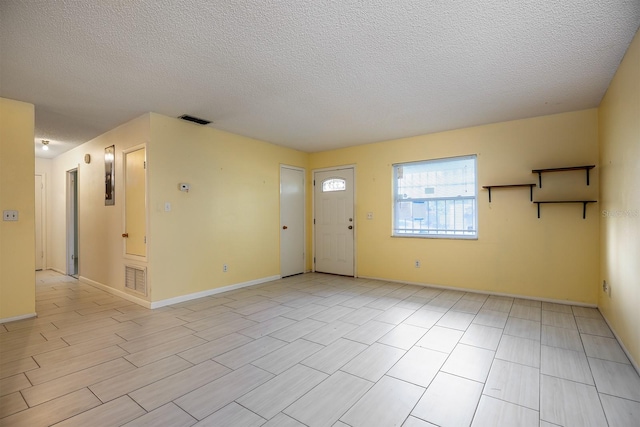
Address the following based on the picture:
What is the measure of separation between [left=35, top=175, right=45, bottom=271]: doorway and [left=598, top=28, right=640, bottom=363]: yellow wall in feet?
31.5

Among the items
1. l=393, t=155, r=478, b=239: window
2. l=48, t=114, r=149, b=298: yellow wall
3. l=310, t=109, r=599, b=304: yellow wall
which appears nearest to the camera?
l=310, t=109, r=599, b=304: yellow wall

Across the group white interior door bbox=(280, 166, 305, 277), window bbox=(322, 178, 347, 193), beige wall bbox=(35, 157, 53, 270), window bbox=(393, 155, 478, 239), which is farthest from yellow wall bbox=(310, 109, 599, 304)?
beige wall bbox=(35, 157, 53, 270)

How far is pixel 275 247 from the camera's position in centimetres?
566

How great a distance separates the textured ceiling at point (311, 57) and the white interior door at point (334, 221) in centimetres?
204

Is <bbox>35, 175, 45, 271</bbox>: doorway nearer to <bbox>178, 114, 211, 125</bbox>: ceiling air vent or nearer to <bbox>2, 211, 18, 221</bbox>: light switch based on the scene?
<bbox>2, 211, 18, 221</bbox>: light switch

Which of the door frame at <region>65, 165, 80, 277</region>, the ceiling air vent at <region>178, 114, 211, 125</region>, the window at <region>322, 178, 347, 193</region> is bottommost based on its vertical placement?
the door frame at <region>65, 165, 80, 277</region>

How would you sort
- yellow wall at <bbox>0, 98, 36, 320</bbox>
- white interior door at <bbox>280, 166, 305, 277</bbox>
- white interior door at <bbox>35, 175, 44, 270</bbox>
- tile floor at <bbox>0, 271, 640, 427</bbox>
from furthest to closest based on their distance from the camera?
1. white interior door at <bbox>35, 175, 44, 270</bbox>
2. white interior door at <bbox>280, 166, 305, 277</bbox>
3. yellow wall at <bbox>0, 98, 36, 320</bbox>
4. tile floor at <bbox>0, 271, 640, 427</bbox>

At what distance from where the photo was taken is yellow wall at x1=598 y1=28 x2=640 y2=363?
231cm

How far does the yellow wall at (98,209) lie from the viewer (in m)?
4.38

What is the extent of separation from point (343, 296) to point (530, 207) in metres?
2.89

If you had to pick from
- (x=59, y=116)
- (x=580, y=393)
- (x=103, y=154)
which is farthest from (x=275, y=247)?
(x=580, y=393)

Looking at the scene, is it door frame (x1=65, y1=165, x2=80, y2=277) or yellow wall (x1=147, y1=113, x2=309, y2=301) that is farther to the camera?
door frame (x1=65, y1=165, x2=80, y2=277)

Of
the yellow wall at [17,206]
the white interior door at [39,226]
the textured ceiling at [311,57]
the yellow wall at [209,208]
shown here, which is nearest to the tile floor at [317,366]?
the yellow wall at [17,206]

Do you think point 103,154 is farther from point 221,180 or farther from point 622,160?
point 622,160
